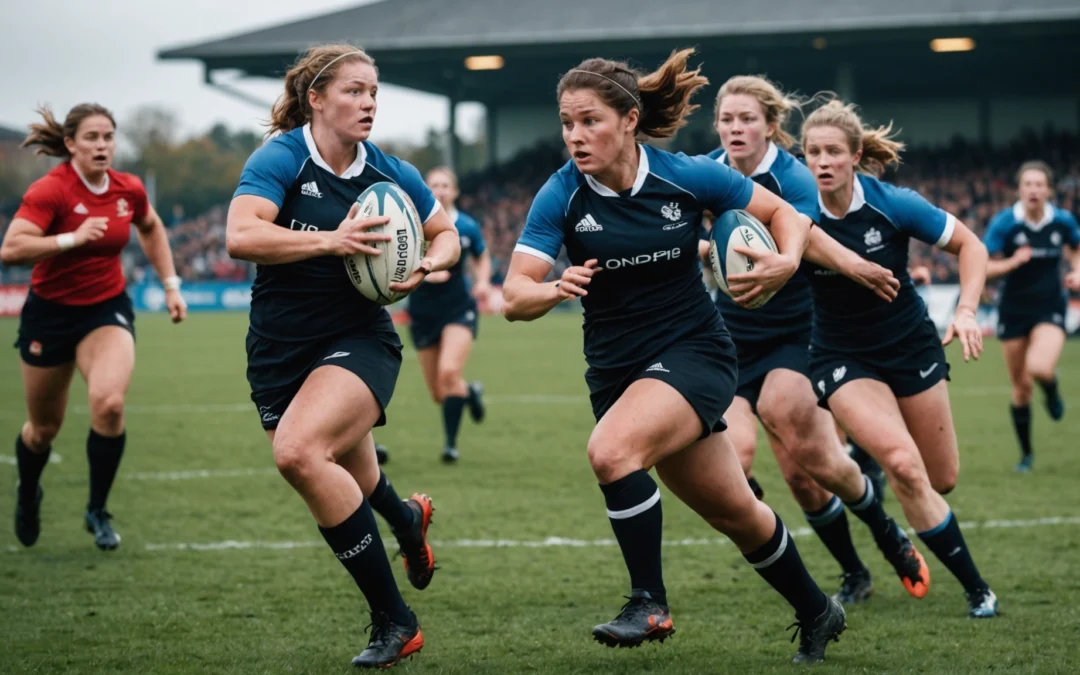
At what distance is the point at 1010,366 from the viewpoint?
1081 centimetres

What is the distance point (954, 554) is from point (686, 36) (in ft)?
89.1

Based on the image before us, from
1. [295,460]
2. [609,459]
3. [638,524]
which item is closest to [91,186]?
[295,460]

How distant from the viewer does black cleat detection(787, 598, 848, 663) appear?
16.2ft

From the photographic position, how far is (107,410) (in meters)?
7.30

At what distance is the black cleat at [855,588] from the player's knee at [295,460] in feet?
8.84

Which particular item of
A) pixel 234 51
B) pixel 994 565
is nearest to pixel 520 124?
pixel 234 51

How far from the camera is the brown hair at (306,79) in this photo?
5.08 metres

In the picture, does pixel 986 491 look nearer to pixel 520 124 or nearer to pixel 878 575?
pixel 878 575

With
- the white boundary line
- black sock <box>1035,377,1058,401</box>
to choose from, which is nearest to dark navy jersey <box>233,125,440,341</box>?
the white boundary line

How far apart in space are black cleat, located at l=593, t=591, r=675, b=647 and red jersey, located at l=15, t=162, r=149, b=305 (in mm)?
4260

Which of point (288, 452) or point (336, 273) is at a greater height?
point (336, 273)

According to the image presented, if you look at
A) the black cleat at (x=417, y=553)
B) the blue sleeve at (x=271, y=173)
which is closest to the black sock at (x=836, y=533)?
the black cleat at (x=417, y=553)

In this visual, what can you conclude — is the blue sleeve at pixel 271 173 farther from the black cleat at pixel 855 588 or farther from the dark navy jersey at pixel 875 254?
the black cleat at pixel 855 588

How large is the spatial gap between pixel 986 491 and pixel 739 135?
4.28 m
